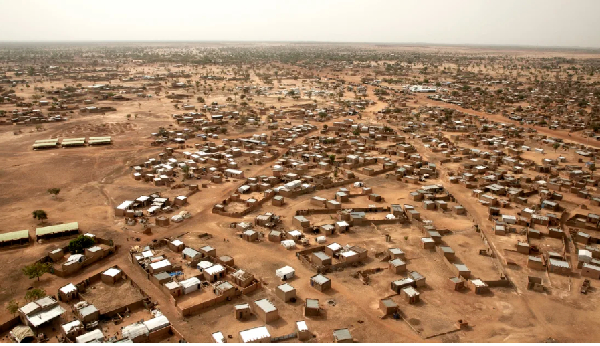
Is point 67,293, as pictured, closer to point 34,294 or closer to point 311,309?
point 34,294

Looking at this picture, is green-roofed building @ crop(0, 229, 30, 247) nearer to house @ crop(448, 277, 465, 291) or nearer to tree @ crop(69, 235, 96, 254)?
tree @ crop(69, 235, 96, 254)

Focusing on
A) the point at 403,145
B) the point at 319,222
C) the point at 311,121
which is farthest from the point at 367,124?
the point at 319,222

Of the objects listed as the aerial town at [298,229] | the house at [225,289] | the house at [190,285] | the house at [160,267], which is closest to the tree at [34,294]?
the aerial town at [298,229]

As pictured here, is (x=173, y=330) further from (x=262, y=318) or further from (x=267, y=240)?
(x=267, y=240)

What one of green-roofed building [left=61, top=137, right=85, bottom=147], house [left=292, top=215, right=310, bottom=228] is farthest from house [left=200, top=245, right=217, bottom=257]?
green-roofed building [left=61, top=137, right=85, bottom=147]

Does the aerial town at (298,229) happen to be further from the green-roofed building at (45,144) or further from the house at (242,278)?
the green-roofed building at (45,144)

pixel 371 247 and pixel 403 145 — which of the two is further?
pixel 403 145
